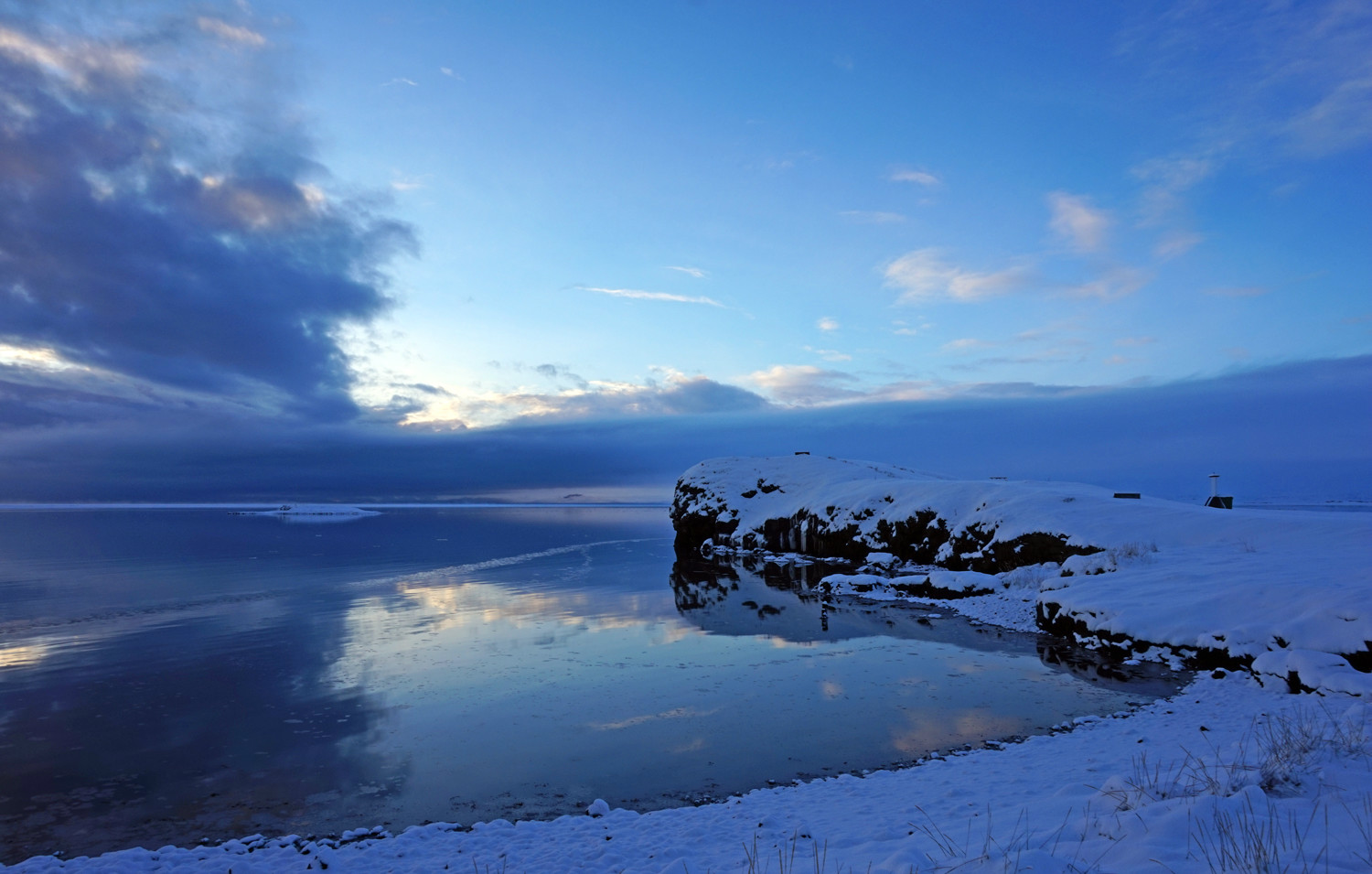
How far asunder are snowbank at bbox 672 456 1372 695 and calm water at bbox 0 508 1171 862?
90.7 inches

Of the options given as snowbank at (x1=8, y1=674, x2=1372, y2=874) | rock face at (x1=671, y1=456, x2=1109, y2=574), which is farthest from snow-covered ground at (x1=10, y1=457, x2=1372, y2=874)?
rock face at (x1=671, y1=456, x2=1109, y2=574)

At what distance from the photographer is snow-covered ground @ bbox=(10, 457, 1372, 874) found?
17.1 feet

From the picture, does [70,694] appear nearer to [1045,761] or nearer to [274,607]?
[274,607]

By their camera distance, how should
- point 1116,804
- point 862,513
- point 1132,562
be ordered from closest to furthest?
point 1116,804 → point 1132,562 → point 862,513

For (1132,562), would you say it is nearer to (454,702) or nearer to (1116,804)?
(1116,804)

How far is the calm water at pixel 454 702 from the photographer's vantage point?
9.48 meters

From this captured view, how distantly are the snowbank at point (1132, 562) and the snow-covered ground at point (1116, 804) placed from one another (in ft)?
0.30

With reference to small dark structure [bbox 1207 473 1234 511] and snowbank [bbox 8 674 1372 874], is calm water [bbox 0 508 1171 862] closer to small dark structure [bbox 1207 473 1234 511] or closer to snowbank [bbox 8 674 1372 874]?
Result: snowbank [bbox 8 674 1372 874]

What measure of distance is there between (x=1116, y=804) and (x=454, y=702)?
1205cm

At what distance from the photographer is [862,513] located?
4456 centimetres

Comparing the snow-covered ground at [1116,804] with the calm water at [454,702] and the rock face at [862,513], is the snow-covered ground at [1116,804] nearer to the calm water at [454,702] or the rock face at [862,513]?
the calm water at [454,702]

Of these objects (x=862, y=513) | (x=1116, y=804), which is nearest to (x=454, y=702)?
(x=1116, y=804)

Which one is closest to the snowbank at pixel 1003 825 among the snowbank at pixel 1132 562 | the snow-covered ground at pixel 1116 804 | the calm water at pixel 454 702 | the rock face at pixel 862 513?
the snow-covered ground at pixel 1116 804

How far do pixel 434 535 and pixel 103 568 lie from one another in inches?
1428
